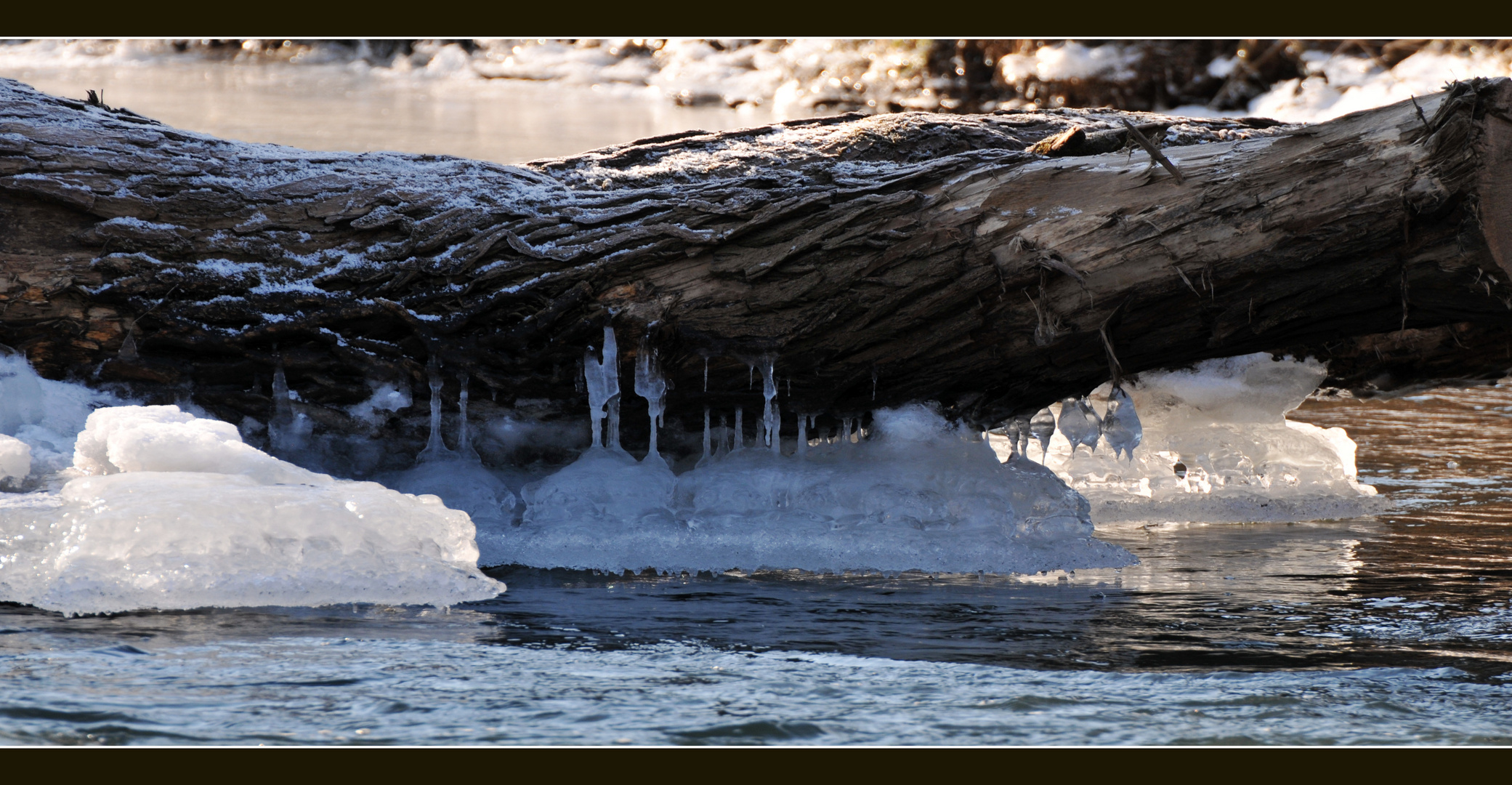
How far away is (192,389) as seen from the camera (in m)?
4.94

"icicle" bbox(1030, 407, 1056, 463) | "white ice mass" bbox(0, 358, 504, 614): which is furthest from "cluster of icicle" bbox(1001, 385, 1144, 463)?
"white ice mass" bbox(0, 358, 504, 614)

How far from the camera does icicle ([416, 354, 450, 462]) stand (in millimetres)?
4902

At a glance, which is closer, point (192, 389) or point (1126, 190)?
point (1126, 190)

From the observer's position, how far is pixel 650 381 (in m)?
4.86

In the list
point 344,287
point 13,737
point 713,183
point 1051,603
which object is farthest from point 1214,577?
point 13,737

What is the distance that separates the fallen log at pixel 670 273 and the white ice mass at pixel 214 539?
0.78m

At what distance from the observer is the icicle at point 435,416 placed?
16.1 feet

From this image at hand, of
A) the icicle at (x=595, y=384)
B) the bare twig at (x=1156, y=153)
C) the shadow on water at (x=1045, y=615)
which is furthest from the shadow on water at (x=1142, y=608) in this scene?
the bare twig at (x=1156, y=153)

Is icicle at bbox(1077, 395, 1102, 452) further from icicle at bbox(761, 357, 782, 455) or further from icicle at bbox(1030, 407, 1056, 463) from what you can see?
icicle at bbox(761, 357, 782, 455)

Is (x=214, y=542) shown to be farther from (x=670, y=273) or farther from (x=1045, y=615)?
(x=1045, y=615)

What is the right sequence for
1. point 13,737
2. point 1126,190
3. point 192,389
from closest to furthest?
point 13,737, point 1126,190, point 192,389

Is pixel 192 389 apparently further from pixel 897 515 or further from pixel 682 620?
pixel 897 515

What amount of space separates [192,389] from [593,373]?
1.58 metres

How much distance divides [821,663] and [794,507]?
1656 millimetres
